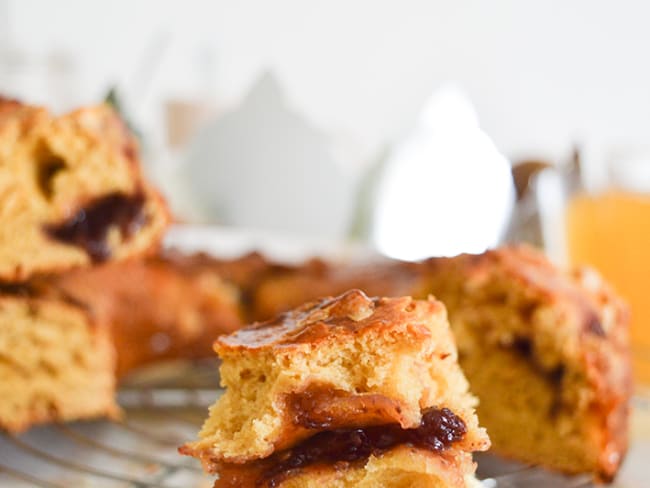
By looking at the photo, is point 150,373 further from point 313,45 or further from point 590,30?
point 590,30

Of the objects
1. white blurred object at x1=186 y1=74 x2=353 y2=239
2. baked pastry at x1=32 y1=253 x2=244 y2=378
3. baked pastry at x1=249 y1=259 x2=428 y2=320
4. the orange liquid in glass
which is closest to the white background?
white blurred object at x1=186 y1=74 x2=353 y2=239

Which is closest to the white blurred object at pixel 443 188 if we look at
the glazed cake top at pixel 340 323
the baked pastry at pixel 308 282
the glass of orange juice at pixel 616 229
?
the glass of orange juice at pixel 616 229

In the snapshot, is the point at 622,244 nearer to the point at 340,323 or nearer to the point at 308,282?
the point at 308,282

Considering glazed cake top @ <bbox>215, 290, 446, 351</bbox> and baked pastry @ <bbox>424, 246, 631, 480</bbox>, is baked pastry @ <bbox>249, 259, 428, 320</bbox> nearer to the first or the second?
baked pastry @ <bbox>424, 246, 631, 480</bbox>

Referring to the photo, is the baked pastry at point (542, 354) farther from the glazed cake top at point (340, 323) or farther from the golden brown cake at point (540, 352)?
the glazed cake top at point (340, 323)

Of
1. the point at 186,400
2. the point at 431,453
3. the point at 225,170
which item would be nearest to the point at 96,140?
the point at 186,400
